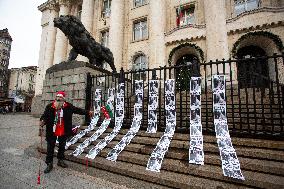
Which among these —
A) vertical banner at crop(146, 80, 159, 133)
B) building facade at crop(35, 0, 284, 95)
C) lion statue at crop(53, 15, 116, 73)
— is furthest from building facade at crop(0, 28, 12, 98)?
vertical banner at crop(146, 80, 159, 133)

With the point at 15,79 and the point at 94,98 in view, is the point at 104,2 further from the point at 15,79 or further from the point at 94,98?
the point at 15,79

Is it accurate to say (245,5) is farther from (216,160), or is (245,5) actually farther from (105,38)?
(216,160)

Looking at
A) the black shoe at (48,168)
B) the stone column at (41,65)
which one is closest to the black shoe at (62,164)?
the black shoe at (48,168)

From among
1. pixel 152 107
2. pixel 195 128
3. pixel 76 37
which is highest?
pixel 76 37

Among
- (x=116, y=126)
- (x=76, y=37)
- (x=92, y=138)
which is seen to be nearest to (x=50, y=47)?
(x=76, y=37)

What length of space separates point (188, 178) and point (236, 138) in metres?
1.77

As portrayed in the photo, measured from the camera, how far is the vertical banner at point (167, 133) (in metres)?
4.25

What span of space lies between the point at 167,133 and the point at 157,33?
13664 millimetres

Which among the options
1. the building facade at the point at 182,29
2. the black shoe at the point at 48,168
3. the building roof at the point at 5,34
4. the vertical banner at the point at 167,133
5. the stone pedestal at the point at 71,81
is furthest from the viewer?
the building roof at the point at 5,34

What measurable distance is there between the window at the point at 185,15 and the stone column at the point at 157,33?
1308mm

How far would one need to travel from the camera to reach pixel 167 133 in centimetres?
537

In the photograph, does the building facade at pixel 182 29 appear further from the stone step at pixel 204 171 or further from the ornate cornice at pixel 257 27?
the stone step at pixel 204 171

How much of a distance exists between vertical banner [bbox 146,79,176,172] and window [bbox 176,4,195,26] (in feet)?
42.6

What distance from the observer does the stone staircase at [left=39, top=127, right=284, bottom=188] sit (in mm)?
3451
